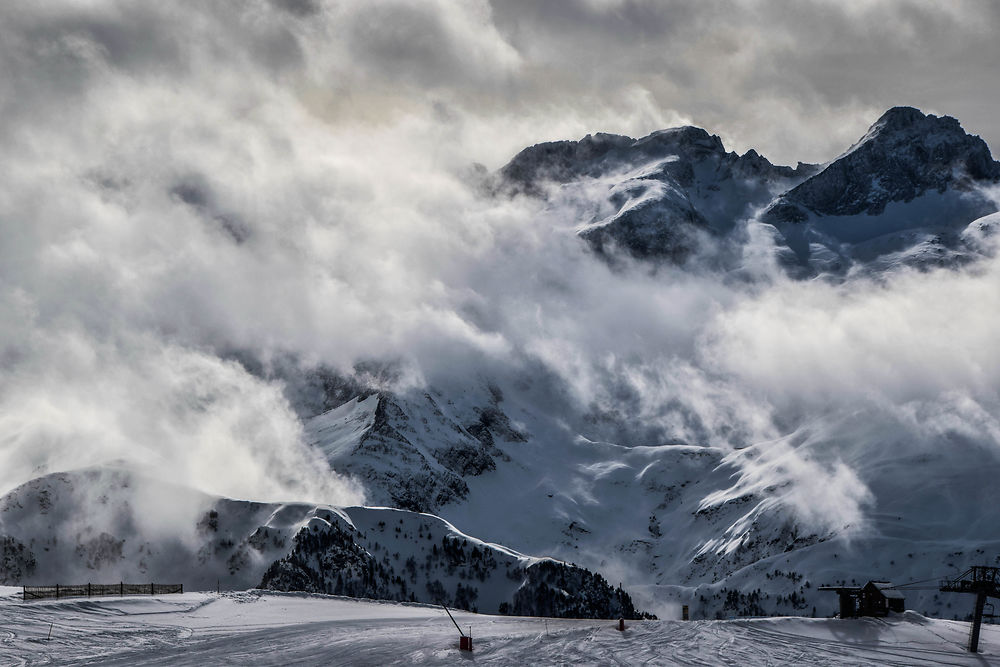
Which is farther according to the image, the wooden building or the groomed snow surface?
the wooden building

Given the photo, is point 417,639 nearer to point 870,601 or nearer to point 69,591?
point 69,591

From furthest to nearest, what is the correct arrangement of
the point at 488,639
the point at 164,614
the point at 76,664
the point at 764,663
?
the point at 164,614 < the point at 488,639 < the point at 764,663 < the point at 76,664

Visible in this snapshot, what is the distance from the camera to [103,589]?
105312 mm

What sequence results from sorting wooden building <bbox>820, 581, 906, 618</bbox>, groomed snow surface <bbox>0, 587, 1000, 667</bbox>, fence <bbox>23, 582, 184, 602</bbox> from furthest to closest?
1. fence <bbox>23, 582, 184, 602</bbox>
2. wooden building <bbox>820, 581, 906, 618</bbox>
3. groomed snow surface <bbox>0, 587, 1000, 667</bbox>

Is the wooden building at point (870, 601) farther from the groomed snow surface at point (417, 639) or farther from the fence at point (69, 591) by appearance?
the fence at point (69, 591)

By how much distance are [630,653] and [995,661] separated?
26426 mm

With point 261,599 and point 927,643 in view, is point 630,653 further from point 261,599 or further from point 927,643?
point 261,599

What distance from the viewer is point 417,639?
82500 mm

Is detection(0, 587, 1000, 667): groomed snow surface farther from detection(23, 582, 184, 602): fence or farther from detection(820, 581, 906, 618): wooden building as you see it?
detection(23, 582, 184, 602): fence

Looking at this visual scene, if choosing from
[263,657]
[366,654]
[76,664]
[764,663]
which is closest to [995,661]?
[764,663]

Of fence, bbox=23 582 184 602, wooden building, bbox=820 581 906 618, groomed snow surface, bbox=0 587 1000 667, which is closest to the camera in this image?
groomed snow surface, bbox=0 587 1000 667

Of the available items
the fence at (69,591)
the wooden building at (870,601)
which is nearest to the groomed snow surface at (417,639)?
the wooden building at (870,601)

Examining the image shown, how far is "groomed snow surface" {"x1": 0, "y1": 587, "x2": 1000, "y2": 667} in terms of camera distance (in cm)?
7375

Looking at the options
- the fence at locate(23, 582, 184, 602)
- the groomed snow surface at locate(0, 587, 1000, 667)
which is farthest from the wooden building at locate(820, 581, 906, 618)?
the fence at locate(23, 582, 184, 602)
